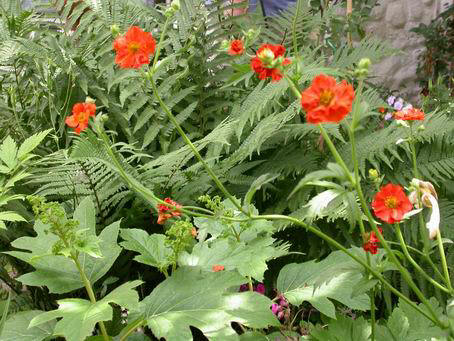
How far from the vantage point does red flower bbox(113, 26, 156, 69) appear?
2.62 feet

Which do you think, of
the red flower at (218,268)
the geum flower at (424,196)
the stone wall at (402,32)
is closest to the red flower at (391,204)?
the geum flower at (424,196)

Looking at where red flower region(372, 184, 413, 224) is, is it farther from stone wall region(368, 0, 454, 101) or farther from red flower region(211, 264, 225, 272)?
stone wall region(368, 0, 454, 101)

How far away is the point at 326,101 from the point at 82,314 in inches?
18.2

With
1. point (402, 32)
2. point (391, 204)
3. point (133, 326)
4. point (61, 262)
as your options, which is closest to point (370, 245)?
point (391, 204)

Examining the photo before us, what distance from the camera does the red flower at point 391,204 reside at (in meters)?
0.72

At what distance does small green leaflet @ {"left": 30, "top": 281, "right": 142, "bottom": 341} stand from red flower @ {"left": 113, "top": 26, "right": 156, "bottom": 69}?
32cm

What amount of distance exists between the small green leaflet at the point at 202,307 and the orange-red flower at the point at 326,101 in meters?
0.35

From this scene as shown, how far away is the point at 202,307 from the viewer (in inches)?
33.5

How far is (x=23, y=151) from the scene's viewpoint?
1241 millimetres

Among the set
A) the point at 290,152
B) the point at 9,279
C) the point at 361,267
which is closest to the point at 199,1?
the point at 290,152

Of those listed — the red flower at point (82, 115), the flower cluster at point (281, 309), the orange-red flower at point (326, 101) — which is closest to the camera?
the orange-red flower at point (326, 101)

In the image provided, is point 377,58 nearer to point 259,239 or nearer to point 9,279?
point 259,239

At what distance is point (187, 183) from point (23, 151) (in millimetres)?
409

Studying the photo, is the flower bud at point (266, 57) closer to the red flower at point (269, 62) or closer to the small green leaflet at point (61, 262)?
the red flower at point (269, 62)
